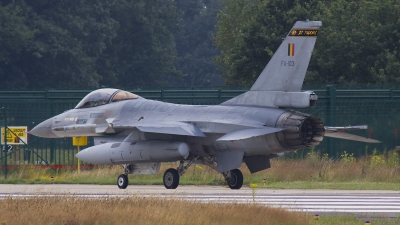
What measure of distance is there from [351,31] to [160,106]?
18.7 metres

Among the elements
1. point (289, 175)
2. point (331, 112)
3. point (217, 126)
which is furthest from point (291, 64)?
point (331, 112)

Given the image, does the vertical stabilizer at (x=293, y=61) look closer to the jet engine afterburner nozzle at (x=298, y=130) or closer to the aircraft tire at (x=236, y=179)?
the jet engine afterburner nozzle at (x=298, y=130)

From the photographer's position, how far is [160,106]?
19562 millimetres

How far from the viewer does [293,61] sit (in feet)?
57.2

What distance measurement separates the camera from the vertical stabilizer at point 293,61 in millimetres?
17406

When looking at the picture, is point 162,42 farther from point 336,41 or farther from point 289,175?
point 289,175

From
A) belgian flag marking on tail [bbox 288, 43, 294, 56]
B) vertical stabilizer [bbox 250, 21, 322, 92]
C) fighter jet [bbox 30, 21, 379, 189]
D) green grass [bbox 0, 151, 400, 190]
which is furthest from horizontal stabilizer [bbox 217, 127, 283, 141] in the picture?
green grass [bbox 0, 151, 400, 190]

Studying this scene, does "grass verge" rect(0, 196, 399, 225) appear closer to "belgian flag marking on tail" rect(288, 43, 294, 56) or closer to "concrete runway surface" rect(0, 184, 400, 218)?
"concrete runway surface" rect(0, 184, 400, 218)

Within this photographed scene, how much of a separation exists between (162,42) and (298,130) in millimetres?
51799

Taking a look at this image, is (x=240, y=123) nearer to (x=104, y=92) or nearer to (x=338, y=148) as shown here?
(x=104, y=92)

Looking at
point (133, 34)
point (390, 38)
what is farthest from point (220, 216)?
point (133, 34)

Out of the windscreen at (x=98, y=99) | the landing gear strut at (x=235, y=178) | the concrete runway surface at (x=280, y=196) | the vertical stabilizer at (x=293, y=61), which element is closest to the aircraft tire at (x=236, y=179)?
the landing gear strut at (x=235, y=178)

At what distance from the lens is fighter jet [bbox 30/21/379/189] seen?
56.4 feet

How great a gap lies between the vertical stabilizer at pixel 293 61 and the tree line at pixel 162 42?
1613cm
